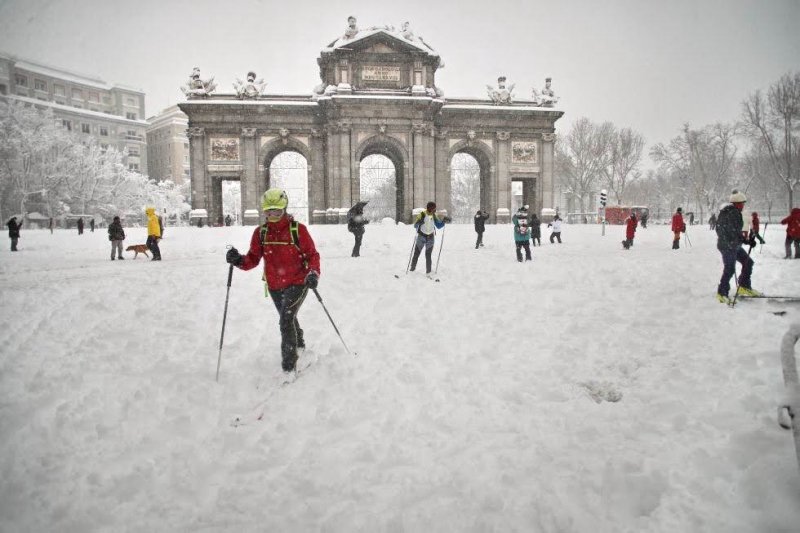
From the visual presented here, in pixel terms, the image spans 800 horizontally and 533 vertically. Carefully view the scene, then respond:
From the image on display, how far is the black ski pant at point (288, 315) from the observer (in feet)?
15.3

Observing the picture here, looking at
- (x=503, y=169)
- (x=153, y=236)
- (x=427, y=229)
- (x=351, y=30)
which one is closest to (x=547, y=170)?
(x=503, y=169)

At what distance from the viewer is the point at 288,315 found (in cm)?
466

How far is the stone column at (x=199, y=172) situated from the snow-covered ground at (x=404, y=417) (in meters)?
24.1

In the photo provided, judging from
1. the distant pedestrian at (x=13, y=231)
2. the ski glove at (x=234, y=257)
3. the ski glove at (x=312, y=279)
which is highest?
the distant pedestrian at (x=13, y=231)

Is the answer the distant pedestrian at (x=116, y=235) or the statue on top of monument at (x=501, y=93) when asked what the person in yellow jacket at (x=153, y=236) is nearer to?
the distant pedestrian at (x=116, y=235)

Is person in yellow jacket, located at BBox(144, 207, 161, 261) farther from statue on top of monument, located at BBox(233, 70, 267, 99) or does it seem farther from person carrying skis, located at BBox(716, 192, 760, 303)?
statue on top of monument, located at BBox(233, 70, 267, 99)

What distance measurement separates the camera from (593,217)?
45188 millimetres

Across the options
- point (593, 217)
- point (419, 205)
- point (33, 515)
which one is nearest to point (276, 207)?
point (33, 515)

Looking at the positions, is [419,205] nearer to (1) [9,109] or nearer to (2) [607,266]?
(2) [607,266]

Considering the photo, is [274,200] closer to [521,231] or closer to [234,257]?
[234,257]

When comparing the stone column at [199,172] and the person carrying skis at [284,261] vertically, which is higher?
the stone column at [199,172]

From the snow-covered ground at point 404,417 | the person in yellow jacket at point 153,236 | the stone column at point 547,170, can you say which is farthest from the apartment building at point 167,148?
the snow-covered ground at point 404,417

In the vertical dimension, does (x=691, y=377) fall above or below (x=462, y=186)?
below

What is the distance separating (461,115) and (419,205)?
8.01 m
